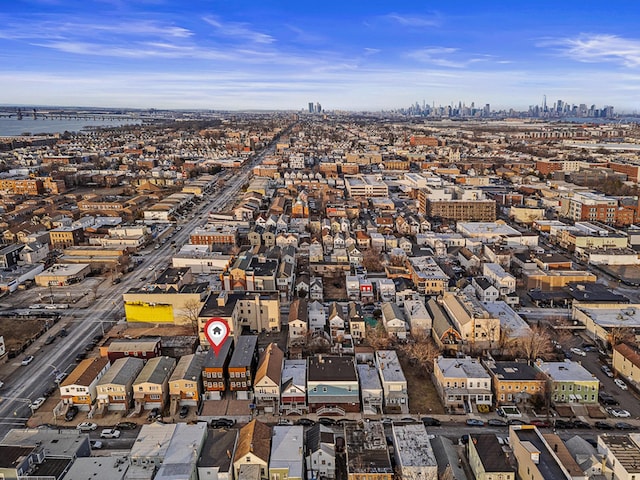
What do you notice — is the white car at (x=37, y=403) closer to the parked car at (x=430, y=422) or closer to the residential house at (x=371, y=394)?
the residential house at (x=371, y=394)

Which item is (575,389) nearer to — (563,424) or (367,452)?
(563,424)

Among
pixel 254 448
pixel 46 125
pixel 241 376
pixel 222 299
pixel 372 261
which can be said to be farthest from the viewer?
pixel 46 125

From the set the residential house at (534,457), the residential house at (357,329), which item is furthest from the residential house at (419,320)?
the residential house at (534,457)

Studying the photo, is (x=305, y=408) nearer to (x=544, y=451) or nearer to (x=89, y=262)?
(x=544, y=451)

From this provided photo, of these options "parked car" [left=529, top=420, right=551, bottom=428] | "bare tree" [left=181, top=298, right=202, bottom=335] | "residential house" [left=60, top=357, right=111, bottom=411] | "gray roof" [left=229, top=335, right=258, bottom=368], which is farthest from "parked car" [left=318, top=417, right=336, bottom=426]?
"bare tree" [left=181, top=298, right=202, bottom=335]

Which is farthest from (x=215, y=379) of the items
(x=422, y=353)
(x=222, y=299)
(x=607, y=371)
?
(x=607, y=371)

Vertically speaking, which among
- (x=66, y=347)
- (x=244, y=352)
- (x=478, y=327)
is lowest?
(x=66, y=347)
